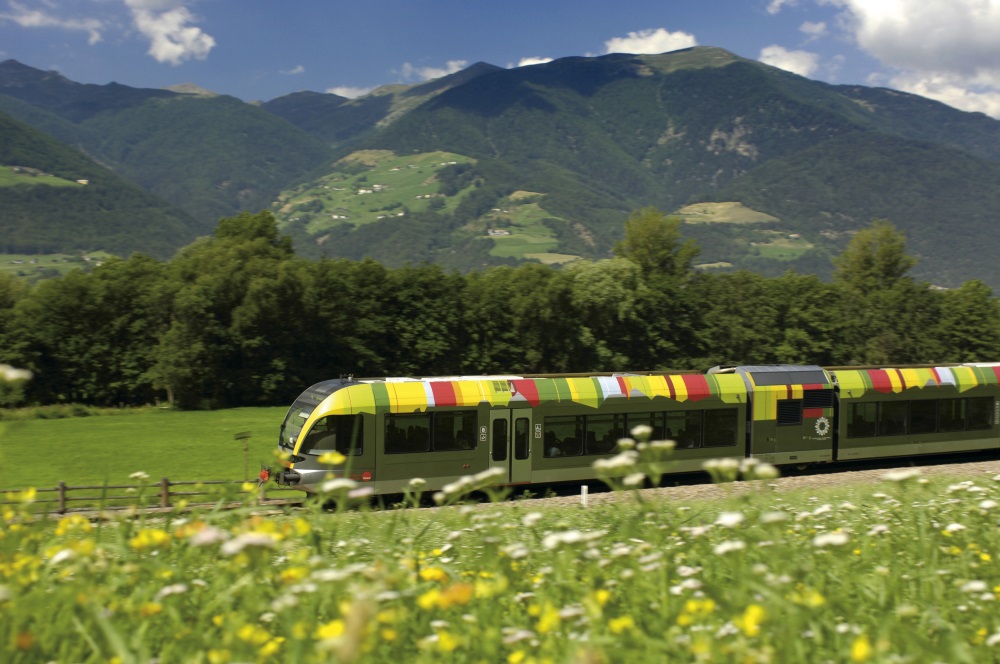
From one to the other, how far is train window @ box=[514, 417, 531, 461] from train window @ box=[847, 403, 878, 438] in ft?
39.0

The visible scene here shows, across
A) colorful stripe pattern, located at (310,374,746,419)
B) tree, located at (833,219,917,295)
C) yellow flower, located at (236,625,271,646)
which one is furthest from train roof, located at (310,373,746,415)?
tree, located at (833,219,917,295)

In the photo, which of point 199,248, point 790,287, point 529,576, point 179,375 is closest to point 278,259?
point 199,248

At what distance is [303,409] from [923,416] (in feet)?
70.7

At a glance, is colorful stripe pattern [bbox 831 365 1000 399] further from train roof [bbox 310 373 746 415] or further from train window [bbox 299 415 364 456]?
train window [bbox 299 415 364 456]

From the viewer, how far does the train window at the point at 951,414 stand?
3067cm

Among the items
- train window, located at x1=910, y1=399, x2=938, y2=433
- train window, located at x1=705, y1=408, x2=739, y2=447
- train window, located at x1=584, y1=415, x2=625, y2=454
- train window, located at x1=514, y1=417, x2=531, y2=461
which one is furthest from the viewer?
train window, located at x1=910, y1=399, x2=938, y2=433

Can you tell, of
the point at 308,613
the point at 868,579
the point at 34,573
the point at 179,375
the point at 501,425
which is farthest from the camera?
the point at 179,375

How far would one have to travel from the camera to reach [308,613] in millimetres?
4688

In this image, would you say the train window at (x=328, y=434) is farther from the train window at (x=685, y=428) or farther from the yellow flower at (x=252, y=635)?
the yellow flower at (x=252, y=635)

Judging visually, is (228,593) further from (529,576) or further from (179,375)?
(179,375)

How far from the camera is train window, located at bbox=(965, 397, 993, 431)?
31375 mm

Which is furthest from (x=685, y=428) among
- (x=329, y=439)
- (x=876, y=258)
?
(x=876, y=258)

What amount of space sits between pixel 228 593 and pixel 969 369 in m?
32.8

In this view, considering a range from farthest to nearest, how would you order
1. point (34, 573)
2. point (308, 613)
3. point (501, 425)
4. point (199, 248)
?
point (199, 248) < point (501, 425) < point (34, 573) < point (308, 613)
